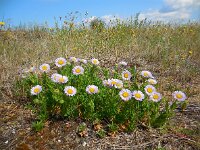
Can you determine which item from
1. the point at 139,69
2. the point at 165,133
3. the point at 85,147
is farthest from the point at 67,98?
the point at 139,69

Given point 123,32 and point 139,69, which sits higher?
point 123,32

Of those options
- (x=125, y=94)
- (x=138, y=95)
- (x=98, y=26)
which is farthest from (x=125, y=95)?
(x=98, y=26)

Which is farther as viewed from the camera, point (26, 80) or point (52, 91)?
point (26, 80)

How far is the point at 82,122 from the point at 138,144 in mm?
639

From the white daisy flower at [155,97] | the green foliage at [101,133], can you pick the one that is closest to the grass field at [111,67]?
the green foliage at [101,133]

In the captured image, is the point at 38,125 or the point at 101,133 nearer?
the point at 101,133

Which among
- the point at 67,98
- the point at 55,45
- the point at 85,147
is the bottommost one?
the point at 85,147

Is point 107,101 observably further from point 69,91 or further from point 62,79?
point 62,79

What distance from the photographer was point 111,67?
5211 mm

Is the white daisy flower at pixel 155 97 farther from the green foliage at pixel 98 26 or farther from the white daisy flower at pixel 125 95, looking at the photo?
the green foliage at pixel 98 26

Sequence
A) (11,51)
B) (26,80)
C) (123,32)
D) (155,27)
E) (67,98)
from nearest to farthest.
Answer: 1. (67,98)
2. (26,80)
3. (11,51)
4. (123,32)
5. (155,27)

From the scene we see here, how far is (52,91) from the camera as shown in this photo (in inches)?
123

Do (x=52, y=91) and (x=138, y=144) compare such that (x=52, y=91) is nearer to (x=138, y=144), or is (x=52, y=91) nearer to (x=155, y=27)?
(x=138, y=144)

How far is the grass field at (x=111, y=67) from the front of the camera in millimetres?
2986
